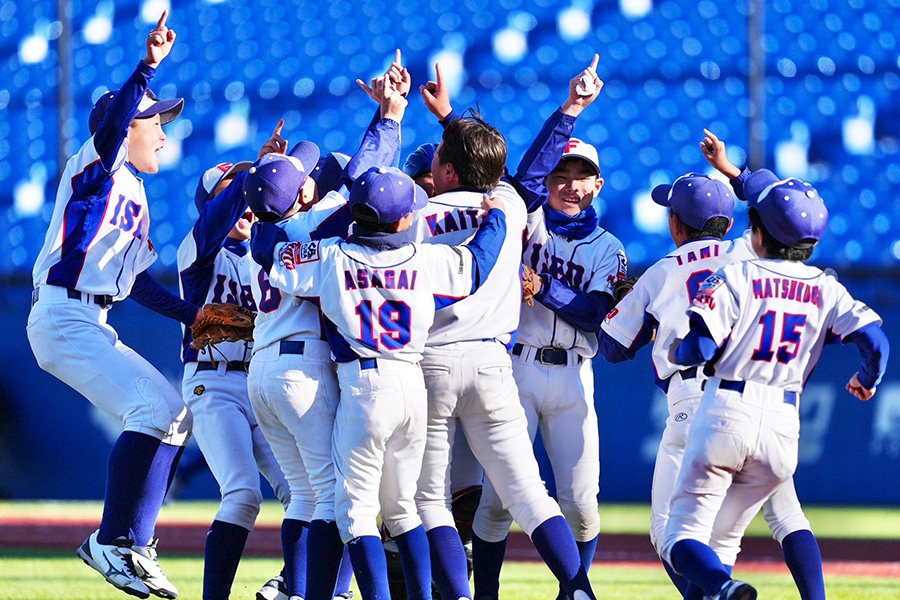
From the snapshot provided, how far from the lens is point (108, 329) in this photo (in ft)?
12.7

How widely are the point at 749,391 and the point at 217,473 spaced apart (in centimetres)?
183

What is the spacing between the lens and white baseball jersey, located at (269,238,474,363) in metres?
3.18

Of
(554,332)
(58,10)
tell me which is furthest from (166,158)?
(554,332)

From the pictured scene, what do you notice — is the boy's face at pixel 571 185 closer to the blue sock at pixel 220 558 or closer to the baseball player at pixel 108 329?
the baseball player at pixel 108 329

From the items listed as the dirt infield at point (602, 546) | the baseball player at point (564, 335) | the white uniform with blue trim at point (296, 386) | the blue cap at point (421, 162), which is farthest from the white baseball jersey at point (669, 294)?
the dirt infield at point (602, 546)

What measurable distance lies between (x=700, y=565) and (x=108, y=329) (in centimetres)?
222

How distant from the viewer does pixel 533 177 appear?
3.62 metres

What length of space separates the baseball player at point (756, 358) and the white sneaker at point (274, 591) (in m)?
1.45

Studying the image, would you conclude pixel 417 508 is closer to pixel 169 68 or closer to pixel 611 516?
pixel 611 516

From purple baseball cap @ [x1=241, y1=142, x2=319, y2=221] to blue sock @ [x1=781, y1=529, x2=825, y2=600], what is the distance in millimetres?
1858

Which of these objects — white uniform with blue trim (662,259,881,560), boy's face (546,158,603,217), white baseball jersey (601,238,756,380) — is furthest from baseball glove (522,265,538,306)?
white uniform with blue trim (662,259,881,560)

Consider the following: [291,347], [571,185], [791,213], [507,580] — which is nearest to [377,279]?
[291,347]

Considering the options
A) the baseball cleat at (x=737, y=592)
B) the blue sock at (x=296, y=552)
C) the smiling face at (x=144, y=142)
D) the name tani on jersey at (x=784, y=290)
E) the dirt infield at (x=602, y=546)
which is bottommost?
the dirt infield at (x=602, y=546)

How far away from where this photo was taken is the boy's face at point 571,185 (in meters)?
3.96
